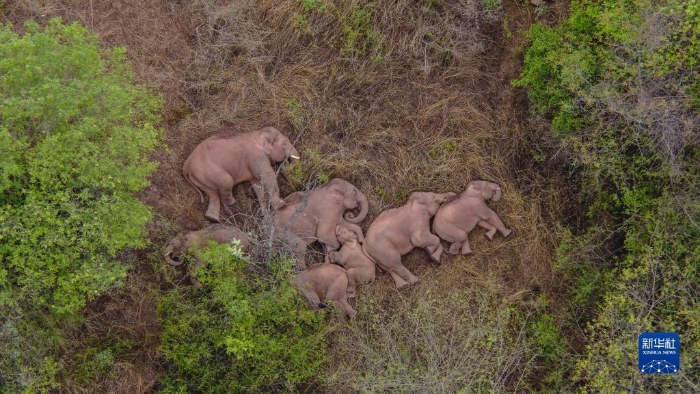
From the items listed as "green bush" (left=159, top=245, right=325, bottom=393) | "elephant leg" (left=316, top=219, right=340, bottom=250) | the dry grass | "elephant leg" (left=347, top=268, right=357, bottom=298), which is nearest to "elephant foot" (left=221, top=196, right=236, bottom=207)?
the dry grass

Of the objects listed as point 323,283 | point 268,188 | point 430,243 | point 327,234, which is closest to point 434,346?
point 430,243

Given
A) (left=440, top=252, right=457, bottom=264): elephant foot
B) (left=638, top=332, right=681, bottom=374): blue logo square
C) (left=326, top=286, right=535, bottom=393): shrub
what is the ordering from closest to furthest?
(left=638, top=332, right=681, bottom=374): blue logo square → (left=326, top=286, right=535, bottom=393): shrub → (left=440, top=252, right=457, bottom=264): elephant foot

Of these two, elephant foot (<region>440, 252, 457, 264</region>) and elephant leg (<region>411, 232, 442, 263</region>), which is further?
elephant foot (<region>440, 252, 457, 264</region>)

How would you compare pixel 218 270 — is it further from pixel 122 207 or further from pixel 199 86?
pixel 199 86

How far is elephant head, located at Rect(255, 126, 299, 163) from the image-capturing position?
6.14 metres

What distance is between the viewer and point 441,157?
635cm

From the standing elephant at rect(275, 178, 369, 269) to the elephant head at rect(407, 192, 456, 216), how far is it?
0.65 m

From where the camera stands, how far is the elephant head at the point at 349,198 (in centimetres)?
613

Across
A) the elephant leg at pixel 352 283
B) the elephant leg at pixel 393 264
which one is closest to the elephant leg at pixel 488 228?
the elephant leg at pixel 393 264

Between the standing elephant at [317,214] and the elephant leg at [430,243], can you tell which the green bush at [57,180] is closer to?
the standing elephant at [317,214]

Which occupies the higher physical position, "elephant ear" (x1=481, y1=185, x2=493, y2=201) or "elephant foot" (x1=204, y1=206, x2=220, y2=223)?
"elephant ear" (x1=481, y1=185, x2=493, y2=201)

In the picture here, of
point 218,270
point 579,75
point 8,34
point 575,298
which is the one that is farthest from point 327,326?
point 8,34

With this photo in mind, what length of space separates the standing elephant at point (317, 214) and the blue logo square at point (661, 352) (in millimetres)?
3173

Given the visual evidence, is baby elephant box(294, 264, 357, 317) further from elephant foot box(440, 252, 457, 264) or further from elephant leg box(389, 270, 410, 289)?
elephant foot box(440, 252, 457, 264)
